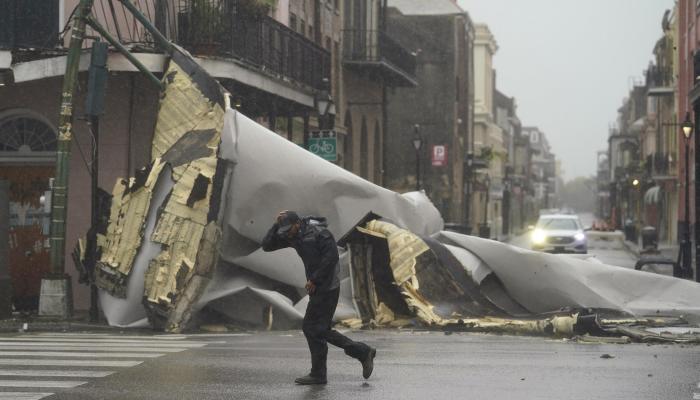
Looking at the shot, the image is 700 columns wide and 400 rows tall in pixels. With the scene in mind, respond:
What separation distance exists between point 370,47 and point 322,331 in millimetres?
33865

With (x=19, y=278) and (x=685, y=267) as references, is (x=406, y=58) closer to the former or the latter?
(x=685, y=267)

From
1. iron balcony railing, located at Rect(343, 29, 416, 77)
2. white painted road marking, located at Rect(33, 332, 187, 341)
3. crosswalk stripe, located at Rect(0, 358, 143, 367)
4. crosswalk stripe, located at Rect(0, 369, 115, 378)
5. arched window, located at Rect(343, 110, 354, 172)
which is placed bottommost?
white painted road marking, located at Rect(33, 332, 187, 341)

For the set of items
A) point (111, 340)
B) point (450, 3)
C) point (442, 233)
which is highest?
point (450, 3)

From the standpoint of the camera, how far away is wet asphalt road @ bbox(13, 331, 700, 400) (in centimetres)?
1038

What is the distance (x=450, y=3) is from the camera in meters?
77.4

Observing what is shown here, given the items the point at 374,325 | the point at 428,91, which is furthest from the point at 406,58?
the point at 374,325

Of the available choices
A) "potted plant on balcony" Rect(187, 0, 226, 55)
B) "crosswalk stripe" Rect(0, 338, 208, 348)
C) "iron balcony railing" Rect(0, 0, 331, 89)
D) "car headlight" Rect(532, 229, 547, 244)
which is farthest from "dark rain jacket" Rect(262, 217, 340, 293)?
"car headlight" Rect(532, 229, 547, 244)

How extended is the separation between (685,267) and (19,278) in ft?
50.8

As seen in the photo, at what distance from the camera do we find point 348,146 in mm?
44594

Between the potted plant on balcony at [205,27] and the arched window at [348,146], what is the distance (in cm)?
1971

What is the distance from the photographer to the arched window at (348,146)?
44.1 metres

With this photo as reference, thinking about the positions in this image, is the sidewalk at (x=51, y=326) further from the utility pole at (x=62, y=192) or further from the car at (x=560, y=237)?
the car at (x=560, y=237)

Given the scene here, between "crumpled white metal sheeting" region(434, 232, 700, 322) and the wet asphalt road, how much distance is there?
3.08 meters

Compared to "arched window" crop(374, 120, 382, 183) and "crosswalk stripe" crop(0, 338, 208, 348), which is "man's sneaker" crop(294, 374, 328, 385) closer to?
"crosswalk stripe" crop(0, 338, 208, 348)
